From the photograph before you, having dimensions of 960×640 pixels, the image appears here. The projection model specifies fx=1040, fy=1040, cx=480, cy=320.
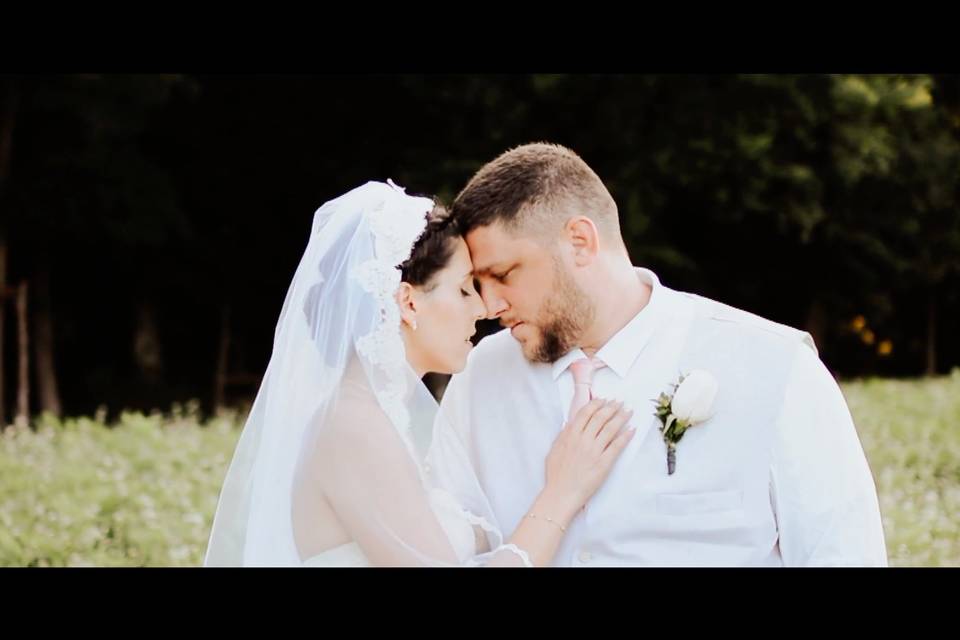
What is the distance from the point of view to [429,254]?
3.24 metres

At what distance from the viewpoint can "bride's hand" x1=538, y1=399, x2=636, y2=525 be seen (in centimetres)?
307

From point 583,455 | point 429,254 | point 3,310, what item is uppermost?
point 3,310

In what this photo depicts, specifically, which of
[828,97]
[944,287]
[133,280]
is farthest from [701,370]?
[944,287]

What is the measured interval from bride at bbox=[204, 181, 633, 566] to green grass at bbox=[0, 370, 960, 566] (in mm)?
2820

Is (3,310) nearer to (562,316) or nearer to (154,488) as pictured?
(154,488)

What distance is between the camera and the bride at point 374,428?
2975mm

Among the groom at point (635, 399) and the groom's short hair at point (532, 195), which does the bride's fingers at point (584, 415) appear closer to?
the groom at point (635, 399)

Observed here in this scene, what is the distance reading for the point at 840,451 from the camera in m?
2.95

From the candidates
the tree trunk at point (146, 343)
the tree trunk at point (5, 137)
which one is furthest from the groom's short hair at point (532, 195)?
the tree trunk at point (146, 343)

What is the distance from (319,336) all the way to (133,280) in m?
15.1

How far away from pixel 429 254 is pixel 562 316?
0.48 metres

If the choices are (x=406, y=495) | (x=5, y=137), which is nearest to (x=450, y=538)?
(x=406, y=495)

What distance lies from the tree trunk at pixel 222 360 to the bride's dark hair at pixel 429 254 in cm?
1544
